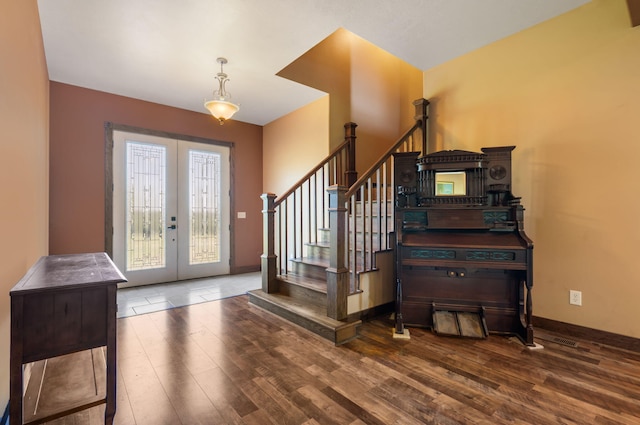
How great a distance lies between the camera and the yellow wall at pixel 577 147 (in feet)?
8.14

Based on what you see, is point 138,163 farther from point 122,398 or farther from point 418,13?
point 418,13

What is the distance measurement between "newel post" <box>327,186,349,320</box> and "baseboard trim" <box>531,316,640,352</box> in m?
1.92

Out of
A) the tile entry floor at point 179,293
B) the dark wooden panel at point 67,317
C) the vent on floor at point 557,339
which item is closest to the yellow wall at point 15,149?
the dark wooden panel at point 67,317

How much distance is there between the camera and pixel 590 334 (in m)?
2.63

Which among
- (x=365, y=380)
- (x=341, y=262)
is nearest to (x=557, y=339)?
(x=365, y=380)

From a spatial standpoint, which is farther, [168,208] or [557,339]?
[168,208]

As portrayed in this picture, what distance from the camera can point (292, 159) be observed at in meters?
5.16

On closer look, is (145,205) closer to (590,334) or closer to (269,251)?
(269,251)

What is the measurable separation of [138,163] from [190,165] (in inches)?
30.1

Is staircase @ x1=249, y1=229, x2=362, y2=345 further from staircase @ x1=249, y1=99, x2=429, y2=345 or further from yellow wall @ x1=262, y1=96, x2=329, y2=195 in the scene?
yellow wall @ x1=262, y1=96, x2=329, y2=195

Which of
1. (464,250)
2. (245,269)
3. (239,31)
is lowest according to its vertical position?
(245,269)

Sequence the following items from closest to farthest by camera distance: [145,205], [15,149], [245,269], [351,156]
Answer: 1. [15,149]
2. [351,156]
3. [145,205]
4. [245,269]

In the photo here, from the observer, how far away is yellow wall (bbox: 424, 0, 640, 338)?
248 centimetres

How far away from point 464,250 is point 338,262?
3.74ft
